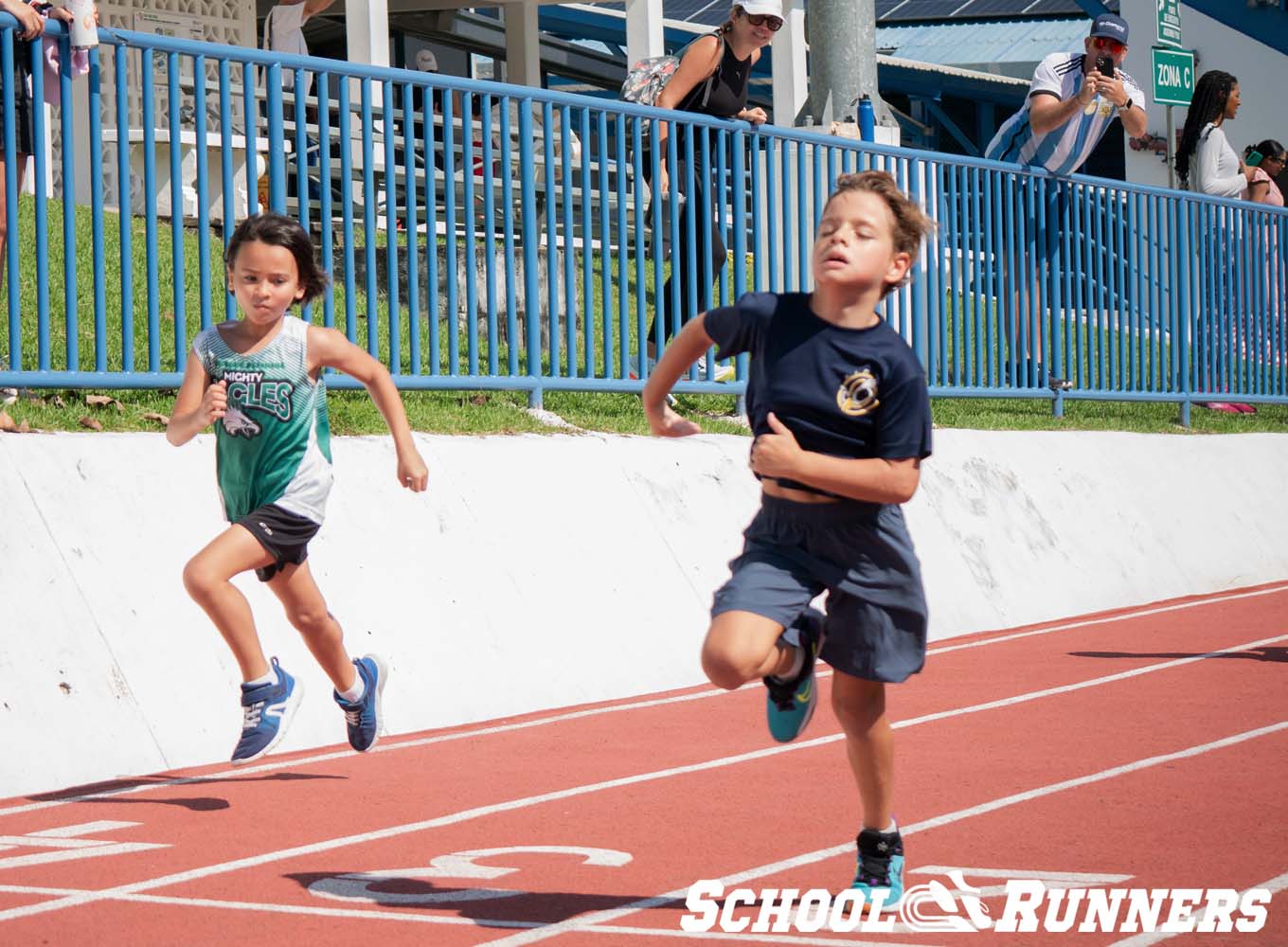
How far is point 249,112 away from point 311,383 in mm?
2809

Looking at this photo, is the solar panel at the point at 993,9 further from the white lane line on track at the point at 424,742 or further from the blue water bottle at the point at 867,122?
the white lane line on track at the point at 424,742

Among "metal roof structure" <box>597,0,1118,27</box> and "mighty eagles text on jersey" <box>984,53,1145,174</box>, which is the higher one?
"metal roof structure" <box>597,0,1118,27</box>

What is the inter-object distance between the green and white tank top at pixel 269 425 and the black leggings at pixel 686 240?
16.3ft

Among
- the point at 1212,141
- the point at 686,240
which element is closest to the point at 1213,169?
the point at 1212,141

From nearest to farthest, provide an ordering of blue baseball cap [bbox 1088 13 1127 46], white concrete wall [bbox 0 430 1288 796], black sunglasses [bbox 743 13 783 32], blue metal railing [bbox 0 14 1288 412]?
white concrete wall [bbox 0 430 1288 796] < blue metal railing [bbox 0 14 1288 412] < black sunglasses [bbox 743 13 783 32] < blue baseball cap [bbox 1088 13 1127 46]

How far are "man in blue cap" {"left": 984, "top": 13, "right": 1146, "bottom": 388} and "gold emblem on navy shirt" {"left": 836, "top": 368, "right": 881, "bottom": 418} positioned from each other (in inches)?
380

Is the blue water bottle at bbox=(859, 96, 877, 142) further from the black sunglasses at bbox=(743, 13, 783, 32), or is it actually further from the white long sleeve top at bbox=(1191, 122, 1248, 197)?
the white long sleeve top at bbox=(1191, 122, 1248, 197)

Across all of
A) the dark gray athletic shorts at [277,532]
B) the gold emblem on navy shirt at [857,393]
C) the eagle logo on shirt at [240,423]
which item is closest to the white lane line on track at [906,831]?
the gold emblem on navy shirt at [857,393]

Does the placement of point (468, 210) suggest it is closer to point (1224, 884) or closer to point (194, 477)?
point (194, 477)

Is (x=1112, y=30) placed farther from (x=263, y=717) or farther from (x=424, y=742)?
(x=263, y=717)

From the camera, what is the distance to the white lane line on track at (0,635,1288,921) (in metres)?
5.30

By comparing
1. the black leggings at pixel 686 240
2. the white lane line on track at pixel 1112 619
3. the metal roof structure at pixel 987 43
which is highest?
the metal roof structure at pixel 987 43

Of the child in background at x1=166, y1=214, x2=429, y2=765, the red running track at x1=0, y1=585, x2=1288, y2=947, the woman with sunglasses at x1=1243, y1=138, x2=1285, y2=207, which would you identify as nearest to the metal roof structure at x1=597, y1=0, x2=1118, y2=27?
the woman with sunglasses at x1=1243, y1=138, x2=1285, y2=207

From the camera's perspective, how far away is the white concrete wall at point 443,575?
7.28 meters
